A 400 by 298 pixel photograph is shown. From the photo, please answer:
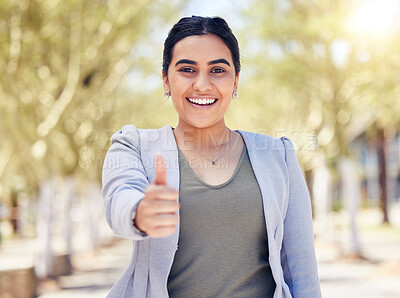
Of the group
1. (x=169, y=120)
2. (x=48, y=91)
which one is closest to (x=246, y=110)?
(x=169, y=120)

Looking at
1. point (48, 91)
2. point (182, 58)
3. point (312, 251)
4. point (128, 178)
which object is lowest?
point (312, 251)

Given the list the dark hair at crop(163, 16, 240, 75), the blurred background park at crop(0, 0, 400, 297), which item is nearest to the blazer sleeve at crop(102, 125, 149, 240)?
the dark hair at crop(163, 16, 240, 75)

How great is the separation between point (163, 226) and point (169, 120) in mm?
23526

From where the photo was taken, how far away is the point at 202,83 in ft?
6.71

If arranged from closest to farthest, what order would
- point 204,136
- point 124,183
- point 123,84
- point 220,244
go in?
point 124,183, point 220,244, point 204,136, point 123,84

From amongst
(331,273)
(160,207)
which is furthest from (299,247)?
(331,273)

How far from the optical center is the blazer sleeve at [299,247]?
2055 millimetres

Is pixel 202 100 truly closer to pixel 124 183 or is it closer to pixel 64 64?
pixel 124 183

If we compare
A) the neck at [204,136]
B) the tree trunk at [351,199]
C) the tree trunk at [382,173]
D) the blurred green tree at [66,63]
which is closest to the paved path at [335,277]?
the tree trunk at [351,199]

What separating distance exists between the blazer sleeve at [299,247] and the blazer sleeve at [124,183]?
64 cm

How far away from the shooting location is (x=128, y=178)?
1843 mm

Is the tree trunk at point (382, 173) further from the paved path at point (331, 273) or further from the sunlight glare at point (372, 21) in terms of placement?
the sunlight glare at point (372, 21)

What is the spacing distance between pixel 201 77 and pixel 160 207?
0.76m

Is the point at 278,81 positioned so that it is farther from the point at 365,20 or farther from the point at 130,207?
the point at 130,207
